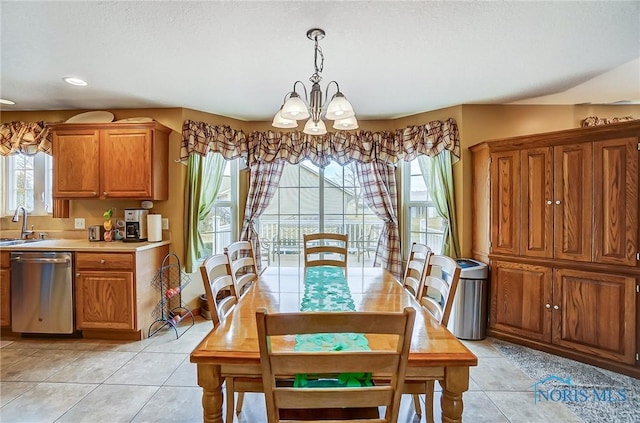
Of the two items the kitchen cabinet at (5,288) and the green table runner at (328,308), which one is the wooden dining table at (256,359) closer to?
the green table runner at (328,308)

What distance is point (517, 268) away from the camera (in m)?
2.78

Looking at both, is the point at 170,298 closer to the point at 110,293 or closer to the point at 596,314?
the point at 110,293

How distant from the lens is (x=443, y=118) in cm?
337

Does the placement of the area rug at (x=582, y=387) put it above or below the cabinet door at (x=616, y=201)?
below

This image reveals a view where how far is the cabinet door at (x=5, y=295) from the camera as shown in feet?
9.45

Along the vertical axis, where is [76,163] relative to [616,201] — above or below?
above

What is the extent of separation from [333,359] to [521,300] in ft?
8.36

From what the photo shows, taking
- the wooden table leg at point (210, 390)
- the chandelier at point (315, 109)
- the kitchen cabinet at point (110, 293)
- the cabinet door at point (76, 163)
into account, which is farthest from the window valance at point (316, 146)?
the wooden table leg at point (210, 390)

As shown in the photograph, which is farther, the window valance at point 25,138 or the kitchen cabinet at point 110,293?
the window valance at point 25,138

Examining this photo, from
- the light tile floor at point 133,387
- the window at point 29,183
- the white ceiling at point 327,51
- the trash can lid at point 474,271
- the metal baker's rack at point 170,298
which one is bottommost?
the light tile floor at point 133,387

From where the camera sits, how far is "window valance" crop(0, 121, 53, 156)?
3305 millimetres

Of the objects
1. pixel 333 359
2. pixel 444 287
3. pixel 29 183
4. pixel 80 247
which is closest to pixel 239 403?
pixel 333 359

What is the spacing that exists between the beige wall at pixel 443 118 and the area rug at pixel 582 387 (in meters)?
1.12

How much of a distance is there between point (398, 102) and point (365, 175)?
89 cm
